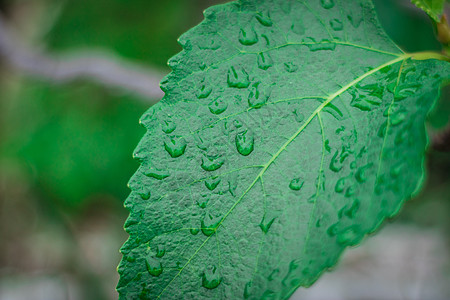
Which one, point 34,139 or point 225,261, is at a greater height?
point 34,139

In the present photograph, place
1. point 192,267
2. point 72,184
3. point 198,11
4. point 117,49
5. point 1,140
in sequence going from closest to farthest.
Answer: point 192,267, point 72,184, point 117,49, point 198,11, point 1,140

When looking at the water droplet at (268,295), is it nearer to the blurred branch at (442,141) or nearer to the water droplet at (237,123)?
the water droplet at (237,123)

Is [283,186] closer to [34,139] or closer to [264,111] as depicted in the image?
[264,111]

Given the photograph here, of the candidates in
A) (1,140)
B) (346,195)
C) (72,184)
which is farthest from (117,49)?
(346,195)

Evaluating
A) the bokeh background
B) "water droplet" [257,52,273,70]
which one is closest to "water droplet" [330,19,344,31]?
"water droplet" [257,52,273,70]

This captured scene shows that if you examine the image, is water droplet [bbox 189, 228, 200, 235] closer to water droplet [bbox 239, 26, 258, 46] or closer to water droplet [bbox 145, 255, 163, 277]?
water droplet [bbox 145, 255, 163, 277]

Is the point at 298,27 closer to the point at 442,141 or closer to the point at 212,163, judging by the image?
the point at 212,163
